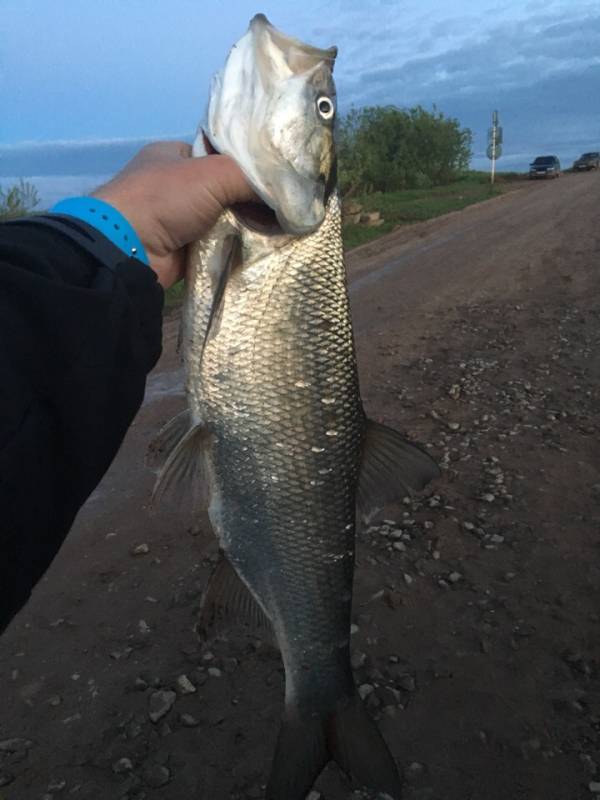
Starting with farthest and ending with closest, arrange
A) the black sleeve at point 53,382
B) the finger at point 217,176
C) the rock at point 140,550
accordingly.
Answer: the rock at point 140,550, the finger at point 217,176, the black sleeve at point 53,382

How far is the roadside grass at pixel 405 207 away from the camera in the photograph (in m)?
17.9

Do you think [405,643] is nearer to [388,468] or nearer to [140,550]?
[388,468]

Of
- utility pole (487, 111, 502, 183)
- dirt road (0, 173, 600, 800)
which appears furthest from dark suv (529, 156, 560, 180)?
dirt road (0, 173, 600, 800)

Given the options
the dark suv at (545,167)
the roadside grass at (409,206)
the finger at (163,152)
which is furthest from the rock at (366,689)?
the dark suv at (545,167)

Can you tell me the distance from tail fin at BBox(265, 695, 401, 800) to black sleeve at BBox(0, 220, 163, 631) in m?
1.23

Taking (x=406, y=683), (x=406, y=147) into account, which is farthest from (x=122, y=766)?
(x=406, y=147)

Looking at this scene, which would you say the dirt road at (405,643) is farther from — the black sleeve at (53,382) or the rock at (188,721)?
the black sleeve at (53,382)

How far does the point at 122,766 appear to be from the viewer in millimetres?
2818

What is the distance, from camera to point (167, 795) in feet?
8.88

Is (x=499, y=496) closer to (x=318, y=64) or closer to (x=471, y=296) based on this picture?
(x=318, y=64)

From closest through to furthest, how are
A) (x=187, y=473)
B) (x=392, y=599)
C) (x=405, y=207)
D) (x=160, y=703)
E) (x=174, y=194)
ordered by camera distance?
(x=174, y=194)
(x=187, y=473)
(x=160, y=703)
(x=392, y=599)
(x=405, y=207)

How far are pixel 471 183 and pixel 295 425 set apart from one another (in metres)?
43.3

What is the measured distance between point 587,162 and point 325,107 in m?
54.0

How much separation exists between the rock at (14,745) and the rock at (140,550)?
4.77ft
